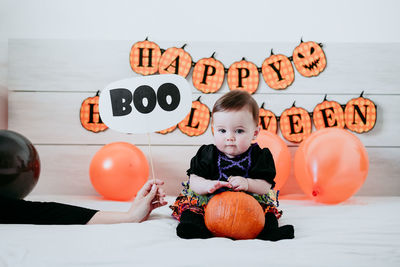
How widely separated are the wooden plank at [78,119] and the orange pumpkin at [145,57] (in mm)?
319

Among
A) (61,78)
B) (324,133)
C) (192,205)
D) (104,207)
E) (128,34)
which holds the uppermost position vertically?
(128,34)

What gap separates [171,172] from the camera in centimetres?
188

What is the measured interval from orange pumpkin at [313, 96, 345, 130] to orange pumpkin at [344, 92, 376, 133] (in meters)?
0.04

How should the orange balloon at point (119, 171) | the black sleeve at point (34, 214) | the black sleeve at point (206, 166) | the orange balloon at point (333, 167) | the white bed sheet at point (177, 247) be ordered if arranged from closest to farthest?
the white bed sheet at point (177, 247) < the black sleeve at point (34, 214) < the black sleeve at point (206, 166) < the orange balloon at point (333, 167) < the orange balloon at point (119, 171)

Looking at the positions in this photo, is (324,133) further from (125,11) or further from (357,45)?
(125,11)

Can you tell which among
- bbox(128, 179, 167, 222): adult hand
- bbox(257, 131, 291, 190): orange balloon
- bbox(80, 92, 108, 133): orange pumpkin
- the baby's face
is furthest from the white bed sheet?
bbox(80, 92, 108, 133): orange pumpkin

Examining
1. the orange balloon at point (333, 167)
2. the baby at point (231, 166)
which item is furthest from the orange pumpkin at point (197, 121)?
the baby at point (231, 166)

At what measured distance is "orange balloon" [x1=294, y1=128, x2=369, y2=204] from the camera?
1.40 meters

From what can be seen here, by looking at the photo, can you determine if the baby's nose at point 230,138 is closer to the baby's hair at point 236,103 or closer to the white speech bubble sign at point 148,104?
the baby's hair at point 236,103

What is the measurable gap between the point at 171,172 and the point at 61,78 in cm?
89

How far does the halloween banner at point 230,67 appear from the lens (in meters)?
1.87

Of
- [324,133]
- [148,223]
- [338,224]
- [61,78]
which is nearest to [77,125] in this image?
[61,78]

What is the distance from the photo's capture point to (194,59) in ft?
6.20

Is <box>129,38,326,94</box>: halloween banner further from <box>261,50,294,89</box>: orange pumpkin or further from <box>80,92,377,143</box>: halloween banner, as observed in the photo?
<box>80,92,377,143</box>: halloween banner
